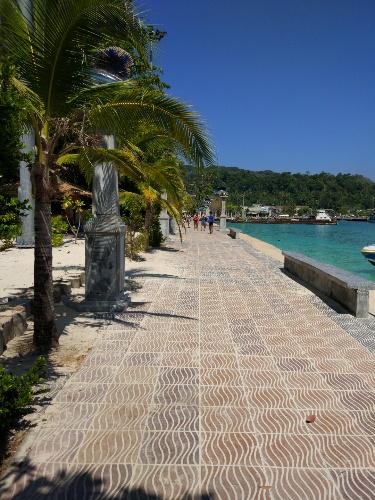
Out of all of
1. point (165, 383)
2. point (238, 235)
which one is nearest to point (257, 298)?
point (165, 383)

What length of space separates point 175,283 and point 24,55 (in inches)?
235

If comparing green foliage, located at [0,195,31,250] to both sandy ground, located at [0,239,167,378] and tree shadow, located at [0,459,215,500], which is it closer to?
sandy ground, located at [0,239,167,378]

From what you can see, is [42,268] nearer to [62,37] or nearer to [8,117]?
[8,117]

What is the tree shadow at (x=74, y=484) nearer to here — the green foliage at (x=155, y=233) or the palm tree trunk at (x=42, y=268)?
the palm tree trunk at (x=42, y=268)

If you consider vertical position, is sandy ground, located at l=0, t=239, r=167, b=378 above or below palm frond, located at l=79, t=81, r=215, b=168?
below

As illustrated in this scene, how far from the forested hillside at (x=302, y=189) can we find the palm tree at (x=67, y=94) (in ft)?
375

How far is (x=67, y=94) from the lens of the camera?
4.42 meters

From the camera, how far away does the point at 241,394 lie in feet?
12.6

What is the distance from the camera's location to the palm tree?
3988mm

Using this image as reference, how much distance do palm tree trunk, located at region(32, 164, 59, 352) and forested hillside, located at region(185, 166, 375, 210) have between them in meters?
115

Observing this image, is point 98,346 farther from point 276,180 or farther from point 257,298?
point 276,180

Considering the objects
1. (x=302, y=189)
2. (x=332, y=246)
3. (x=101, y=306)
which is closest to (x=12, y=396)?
(x=101, y=306)

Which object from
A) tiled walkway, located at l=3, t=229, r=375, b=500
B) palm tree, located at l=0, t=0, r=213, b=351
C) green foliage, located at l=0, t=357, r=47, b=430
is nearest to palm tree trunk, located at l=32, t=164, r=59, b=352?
palm tree, located at l=0, t=0, r=213, b=351

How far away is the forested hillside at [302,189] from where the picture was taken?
12119 centimetres
